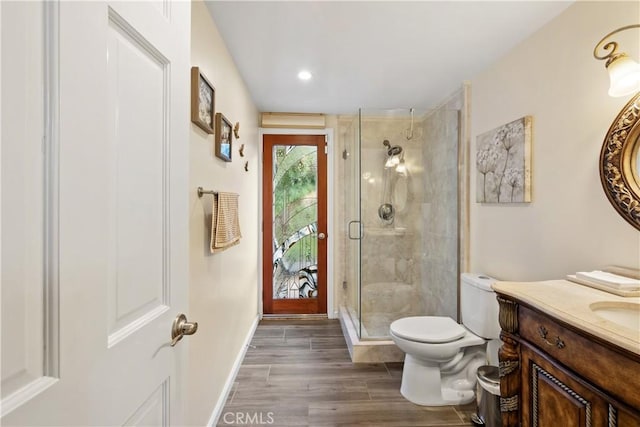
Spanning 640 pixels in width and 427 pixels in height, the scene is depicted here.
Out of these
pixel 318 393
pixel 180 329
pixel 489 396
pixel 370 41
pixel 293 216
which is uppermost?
pixel 370 41

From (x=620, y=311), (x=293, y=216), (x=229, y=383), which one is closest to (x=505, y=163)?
(x=620, y=311)

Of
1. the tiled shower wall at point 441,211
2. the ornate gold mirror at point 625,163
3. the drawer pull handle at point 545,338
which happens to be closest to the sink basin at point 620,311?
the drawer pull handle at point 545,338

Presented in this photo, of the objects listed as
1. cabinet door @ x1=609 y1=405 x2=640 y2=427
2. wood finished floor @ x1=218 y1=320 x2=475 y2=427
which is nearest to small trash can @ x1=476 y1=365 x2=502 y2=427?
wood finished floor @ x1=218 y1=320 x2=475 y2=427

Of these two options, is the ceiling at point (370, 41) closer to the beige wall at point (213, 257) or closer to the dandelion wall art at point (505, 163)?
the beige wall at point (213, 257)

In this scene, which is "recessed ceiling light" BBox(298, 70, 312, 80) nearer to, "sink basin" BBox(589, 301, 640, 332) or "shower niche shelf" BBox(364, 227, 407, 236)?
"shower niche shelf" BBox(364, 227, 407, 236)

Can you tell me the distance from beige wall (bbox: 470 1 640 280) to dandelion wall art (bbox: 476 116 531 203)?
0.05 metres

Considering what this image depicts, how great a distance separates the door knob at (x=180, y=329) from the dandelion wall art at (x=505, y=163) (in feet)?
6.24

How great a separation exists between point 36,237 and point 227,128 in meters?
1.61

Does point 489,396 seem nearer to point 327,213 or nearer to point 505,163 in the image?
point 505,163

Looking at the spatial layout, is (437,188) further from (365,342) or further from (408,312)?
(365,342)

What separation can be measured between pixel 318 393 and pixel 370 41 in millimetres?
2351

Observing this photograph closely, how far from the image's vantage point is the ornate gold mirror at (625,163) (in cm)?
120

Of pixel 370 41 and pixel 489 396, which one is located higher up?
pixel 370 41

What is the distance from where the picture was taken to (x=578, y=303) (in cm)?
105
